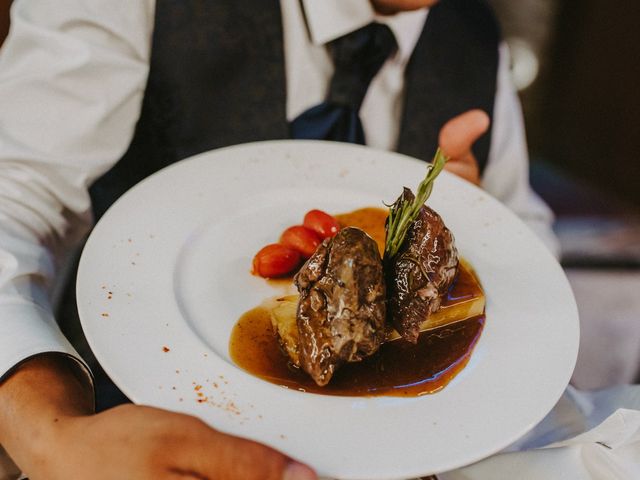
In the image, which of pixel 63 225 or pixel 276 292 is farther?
pixel 63 225

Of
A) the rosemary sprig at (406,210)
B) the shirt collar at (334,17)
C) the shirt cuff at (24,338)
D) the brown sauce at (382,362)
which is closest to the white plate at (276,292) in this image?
the brown sauce at (382,362)

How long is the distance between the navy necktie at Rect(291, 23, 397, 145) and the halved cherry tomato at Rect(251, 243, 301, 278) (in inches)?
23.9

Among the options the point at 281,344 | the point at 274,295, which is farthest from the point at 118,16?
the point at 281,344

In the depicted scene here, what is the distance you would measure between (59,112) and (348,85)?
79cm

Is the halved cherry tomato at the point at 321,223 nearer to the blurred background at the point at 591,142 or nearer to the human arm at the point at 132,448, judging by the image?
the human arm at the point at 132,448

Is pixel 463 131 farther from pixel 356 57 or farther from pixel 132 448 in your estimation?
pixel 132 448

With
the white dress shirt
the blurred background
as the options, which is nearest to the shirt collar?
the white dress shirt

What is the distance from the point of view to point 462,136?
6.06 feet

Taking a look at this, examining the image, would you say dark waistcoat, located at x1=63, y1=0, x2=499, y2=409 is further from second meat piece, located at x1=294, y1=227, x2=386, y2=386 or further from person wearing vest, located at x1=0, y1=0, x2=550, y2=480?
second meat piece, located at x1=294, y1=227, x2=386, y2=386

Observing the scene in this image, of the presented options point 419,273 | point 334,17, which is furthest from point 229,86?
point 419,273

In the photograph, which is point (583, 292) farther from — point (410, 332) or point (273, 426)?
point (273, 426)

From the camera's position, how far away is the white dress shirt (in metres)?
1.35

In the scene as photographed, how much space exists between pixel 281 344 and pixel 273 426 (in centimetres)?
20

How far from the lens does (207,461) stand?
905mm
